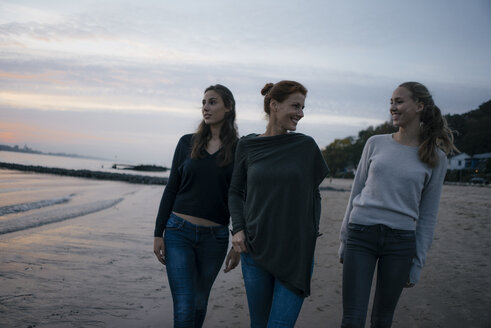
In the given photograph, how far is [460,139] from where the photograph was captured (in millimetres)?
72875

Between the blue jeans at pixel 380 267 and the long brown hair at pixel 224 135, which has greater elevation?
the long brown hair at pixel 224 135

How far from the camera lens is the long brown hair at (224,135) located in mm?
3123

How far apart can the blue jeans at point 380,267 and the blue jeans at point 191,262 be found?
101cm

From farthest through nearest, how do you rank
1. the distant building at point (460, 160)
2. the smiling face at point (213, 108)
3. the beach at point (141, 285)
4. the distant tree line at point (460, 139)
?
the distant building at point (460, 160)
the distant tree line at point (460, 139)
the beach at point (141, 285)
the smiling face at point (213, 108)

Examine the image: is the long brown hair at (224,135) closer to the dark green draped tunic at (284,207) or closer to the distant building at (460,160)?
the dark green draped tunic at (284,207)

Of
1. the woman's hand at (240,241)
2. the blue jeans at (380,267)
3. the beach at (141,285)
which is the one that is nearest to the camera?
the woman's hand at (240,241)

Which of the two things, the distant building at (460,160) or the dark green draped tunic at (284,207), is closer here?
the dark green draped tunic at (284,207)

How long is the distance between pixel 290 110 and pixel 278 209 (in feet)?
2.14

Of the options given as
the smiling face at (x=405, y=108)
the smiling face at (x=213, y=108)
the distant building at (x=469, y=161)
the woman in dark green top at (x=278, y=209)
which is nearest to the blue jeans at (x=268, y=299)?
the woman in dark green top at (x=278, y=209)

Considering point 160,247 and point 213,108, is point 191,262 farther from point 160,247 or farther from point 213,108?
point 213,108

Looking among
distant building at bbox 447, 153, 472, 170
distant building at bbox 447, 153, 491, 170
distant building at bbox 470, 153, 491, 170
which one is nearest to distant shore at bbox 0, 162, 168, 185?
distant building at bbox 447, 153, 491, 170

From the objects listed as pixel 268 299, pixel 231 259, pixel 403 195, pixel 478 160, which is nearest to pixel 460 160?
pixel 478 160

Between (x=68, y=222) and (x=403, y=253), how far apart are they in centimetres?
1213

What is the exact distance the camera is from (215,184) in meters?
3.07
